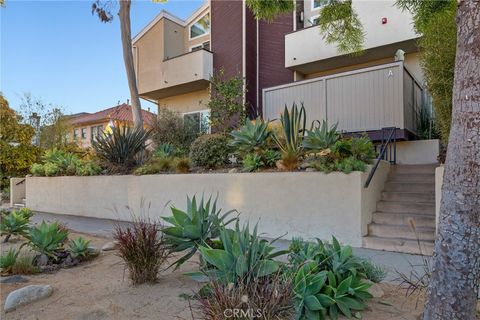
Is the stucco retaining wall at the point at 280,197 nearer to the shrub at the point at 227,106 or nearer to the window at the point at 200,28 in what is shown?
the shrub at the point at 227,106

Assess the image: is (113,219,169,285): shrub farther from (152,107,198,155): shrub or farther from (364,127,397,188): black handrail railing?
(152,107,198,155): shrub

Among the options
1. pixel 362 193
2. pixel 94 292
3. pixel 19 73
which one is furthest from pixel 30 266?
pixel 19 73

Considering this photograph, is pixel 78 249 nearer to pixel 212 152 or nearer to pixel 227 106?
pixel 212 152

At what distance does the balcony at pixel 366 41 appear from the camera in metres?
10.1

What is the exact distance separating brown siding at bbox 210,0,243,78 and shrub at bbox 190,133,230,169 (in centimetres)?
559

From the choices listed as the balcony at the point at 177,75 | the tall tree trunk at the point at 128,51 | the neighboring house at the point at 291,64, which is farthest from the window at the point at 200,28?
the tall tree trunk at the point at 128,51

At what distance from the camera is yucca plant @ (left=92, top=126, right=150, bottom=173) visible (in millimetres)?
10969

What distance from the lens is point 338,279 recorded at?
10.9ft

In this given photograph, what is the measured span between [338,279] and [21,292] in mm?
3445

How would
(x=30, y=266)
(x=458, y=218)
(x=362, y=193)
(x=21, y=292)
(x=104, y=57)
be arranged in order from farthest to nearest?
(x=104, y=57), (x=362, y=193), (x=30, y=266), (x=21, y=292), (x=458, y=218)

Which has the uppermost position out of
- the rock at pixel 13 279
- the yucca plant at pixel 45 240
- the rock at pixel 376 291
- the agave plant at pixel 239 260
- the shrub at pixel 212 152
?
the shrub at pixel 212 152

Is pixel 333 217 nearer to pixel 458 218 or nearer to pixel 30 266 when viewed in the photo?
pixel 458 218

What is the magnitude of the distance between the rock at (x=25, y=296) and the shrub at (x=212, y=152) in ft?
17.6

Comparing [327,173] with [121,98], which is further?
[121,98]
